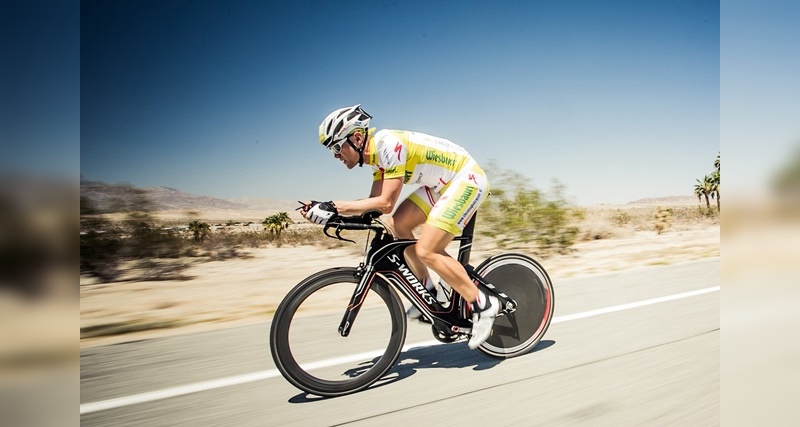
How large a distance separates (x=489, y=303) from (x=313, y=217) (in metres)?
1.46

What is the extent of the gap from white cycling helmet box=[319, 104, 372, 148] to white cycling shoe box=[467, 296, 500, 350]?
156 centimetres

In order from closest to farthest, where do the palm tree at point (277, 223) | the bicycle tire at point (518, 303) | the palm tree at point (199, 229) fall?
the bicycle tire at point (518, 303) < the palm tree at point (199, 229) < the palm tree at point (277, 223)

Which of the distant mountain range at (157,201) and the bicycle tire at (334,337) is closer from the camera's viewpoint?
the bicycle tire at (334,337)

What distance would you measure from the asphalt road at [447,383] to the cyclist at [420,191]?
46 centimetres

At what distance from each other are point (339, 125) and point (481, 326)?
170 centimetres

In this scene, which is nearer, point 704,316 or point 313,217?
point 313,217

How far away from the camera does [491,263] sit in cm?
453

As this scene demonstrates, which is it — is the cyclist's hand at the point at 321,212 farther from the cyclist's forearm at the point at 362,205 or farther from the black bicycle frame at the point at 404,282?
the black bicycle frame at the point at 404,282

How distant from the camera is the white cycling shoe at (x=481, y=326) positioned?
4.16 meters

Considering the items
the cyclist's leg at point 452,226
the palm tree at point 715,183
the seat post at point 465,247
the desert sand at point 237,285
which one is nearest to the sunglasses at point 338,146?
the cyclist's leg at point 452,226
